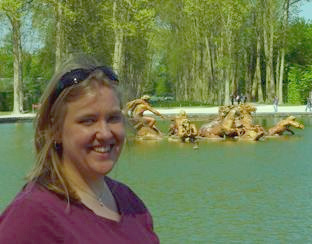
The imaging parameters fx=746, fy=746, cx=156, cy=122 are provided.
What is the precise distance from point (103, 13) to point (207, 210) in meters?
39.4

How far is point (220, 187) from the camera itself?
36.2 ft

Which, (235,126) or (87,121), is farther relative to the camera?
(235,126)

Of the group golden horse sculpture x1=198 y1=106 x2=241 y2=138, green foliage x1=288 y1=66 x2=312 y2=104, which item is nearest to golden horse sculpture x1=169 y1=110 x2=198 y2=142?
golden horse sculpture x1=198 y1=106 x2=241 y2=138

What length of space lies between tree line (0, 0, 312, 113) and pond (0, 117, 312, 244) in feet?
74.1

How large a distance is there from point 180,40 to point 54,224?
58.2m

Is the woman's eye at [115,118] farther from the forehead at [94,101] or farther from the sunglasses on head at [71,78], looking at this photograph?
the sunglasses on head at [71,78]

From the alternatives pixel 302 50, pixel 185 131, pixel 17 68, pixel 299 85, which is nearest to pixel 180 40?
pixel 299 85

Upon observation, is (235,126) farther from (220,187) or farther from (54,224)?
(54,224)

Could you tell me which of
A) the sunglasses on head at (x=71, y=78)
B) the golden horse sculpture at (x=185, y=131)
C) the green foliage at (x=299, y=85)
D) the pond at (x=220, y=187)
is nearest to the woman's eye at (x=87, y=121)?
the sunglasses on head at (x=71, y=78)

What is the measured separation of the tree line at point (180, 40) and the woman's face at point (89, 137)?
36.5 m

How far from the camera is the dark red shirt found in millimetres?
1901

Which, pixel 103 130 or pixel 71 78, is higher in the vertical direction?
pixel 71 78

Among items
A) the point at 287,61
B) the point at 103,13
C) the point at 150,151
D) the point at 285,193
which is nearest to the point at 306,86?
the point at 287,61

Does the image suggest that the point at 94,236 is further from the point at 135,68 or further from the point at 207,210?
the point at 135,68
